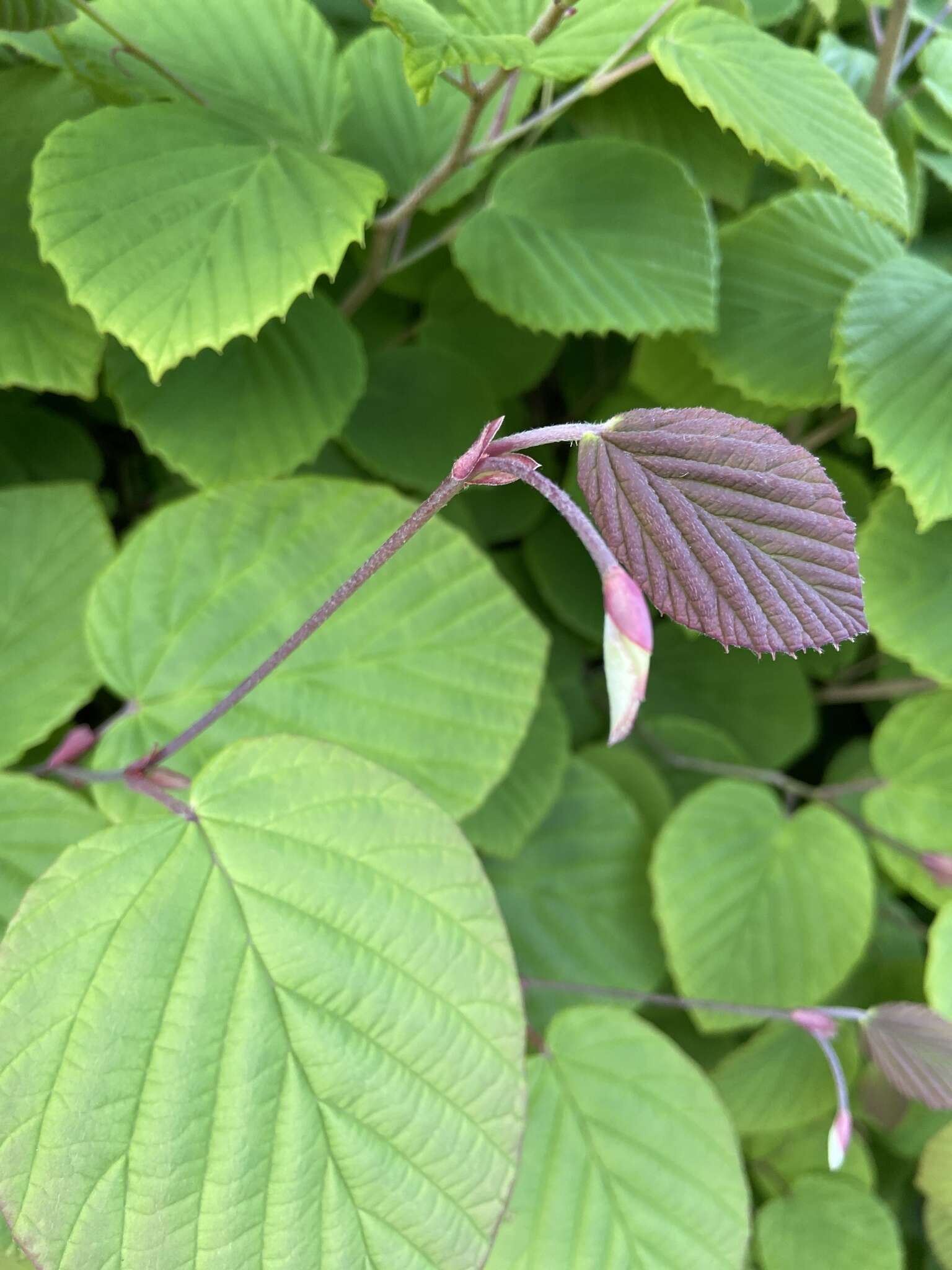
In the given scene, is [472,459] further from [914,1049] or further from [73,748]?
[914,1049]

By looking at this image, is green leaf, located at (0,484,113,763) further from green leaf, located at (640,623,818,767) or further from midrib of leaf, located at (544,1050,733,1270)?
green leaf, located at (640,623,818,767)

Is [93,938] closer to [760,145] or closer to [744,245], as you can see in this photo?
[760,145]

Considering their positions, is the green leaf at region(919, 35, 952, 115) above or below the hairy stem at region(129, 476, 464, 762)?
above

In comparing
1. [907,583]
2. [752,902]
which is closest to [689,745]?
[752,902]

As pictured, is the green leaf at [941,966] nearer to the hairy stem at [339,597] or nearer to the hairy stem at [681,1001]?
the hairy stem at [681,1001]

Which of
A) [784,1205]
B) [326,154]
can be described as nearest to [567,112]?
[326,154]

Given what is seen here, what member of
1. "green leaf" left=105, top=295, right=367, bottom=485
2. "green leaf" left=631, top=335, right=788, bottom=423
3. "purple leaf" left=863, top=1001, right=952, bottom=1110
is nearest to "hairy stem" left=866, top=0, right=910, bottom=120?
"green leaf" left=631, top=335, right=788, bottom=423
